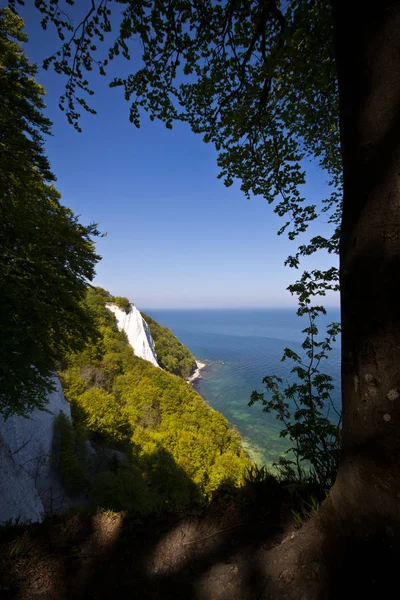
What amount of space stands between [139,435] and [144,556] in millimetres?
23563

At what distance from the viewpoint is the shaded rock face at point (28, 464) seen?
803 cm

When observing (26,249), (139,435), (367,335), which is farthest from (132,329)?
(367,335)

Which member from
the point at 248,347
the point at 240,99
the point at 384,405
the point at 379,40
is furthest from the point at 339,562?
the point at 248,347

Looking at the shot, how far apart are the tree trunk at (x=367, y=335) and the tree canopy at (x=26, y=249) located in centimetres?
656

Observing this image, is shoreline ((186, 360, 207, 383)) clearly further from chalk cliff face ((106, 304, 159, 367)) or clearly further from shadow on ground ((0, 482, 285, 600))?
shadow on ground ((0, 482, 285, 600))

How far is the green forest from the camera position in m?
12.9

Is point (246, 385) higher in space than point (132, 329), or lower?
lower

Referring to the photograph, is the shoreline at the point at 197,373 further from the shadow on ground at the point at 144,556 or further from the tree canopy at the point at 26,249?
the shadow on ground at the point at 144,556

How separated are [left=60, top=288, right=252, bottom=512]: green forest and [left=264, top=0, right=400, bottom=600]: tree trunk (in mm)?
1369

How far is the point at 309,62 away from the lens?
11.2ft

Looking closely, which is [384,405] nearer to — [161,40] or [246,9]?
[246,9]

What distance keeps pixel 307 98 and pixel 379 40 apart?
10.9 feet

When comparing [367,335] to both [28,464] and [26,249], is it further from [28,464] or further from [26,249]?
[28,464]

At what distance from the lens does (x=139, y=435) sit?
879 inches
